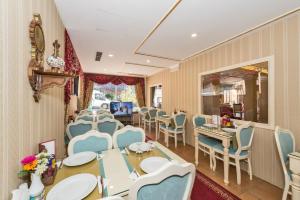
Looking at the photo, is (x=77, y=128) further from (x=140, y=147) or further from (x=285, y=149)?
(x=285, y=149)

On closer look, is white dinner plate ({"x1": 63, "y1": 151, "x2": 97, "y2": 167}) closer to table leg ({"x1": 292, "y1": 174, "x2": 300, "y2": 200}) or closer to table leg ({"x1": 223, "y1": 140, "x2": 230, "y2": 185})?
table leg ({"x1": 223, "y1": 140, "x2": 230, "y2": 185})

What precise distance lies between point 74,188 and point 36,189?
209mm

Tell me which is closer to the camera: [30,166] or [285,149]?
[30,166]

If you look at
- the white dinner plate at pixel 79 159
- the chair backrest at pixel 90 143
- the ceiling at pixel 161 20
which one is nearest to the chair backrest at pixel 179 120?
the ceiling at pixel 161 20

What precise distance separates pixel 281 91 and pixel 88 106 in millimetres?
6222

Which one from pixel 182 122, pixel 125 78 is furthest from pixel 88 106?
pixel 182 122

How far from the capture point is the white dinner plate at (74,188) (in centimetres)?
80

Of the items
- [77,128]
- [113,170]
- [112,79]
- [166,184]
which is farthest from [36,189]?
[112,79]

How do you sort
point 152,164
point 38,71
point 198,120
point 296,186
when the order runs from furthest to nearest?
point 198,120 → point 296,186 → point 152,164 → point 38,71

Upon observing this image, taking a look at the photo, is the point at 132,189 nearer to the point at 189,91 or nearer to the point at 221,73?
the point at 221,73

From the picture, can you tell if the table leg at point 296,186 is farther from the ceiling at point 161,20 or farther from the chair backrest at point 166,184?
the ceiling at point 161,20

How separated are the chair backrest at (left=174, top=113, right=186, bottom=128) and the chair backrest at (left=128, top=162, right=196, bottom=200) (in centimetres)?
258

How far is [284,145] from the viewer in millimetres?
1515

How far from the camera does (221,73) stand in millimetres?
2789
